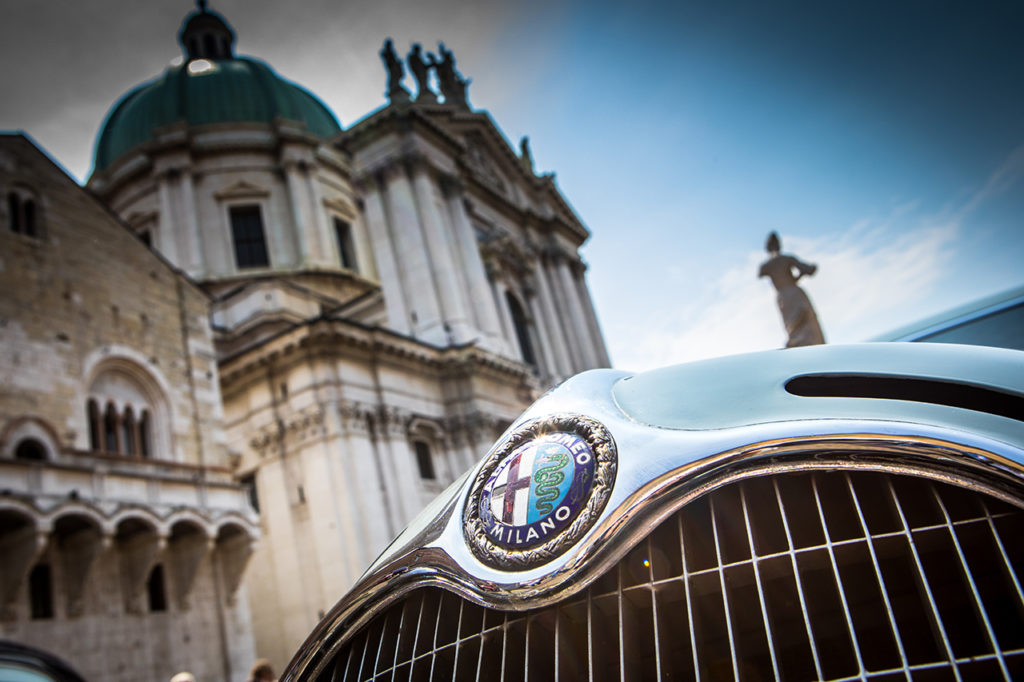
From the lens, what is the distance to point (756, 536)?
2449 mm

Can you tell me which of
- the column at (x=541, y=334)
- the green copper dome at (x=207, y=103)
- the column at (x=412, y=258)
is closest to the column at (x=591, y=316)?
the column at (x=541, y=334)

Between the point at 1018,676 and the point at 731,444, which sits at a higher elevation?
the point at 731,444

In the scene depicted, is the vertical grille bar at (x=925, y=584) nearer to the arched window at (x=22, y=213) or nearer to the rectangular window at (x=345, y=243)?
the arched window at (x=22, y=213)

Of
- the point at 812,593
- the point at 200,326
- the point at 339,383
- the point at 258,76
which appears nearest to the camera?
the point at 812,593

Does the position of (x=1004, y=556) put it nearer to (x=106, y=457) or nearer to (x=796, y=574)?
(x=796, y=574)

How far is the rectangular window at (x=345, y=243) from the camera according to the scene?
3766 centimetres

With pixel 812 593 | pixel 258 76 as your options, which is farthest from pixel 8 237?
pixel 258 76

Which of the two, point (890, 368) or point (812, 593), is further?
point (890, 368)

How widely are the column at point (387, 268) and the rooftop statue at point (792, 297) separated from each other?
53.6 ft

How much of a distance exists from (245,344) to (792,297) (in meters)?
22.0

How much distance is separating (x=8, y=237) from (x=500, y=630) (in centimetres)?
1460

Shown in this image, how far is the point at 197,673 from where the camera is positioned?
13.9 m

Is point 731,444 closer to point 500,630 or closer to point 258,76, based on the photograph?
point 500,630

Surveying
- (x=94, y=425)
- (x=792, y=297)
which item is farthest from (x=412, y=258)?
(x=792, y=297)
